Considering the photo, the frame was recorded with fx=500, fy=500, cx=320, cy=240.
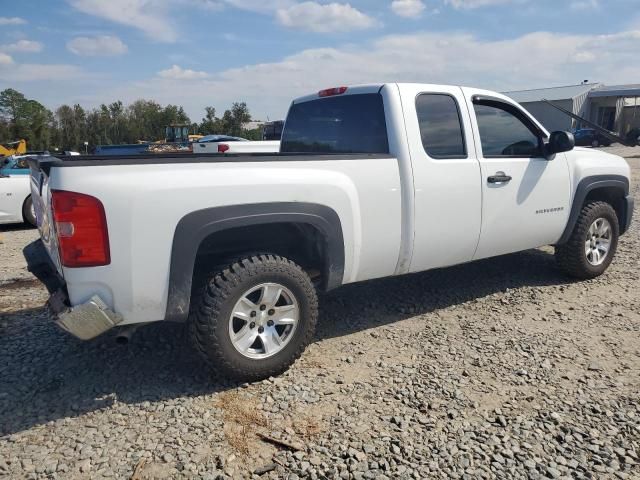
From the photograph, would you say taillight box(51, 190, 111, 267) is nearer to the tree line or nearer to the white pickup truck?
the white pickup truck

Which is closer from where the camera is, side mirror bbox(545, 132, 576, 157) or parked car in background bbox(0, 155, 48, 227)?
side mirror bbox(545, 132, 576, 157)

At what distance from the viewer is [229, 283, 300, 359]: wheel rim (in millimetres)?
3117

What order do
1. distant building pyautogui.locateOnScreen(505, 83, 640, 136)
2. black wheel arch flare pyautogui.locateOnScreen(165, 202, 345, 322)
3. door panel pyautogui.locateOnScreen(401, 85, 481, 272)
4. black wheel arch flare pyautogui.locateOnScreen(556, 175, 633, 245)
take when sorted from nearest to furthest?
black wheel arch flare pyautogui.locateOnScreen(165, 202, 345, 322) → door panel pyautogui.locateOnScreen(401, 85, 481, 272) → black wheel arch flare pyautogui.locateOnScreen(556, 175, 633, 245) → distant building pyautogui.locateOnScreen(505, 83, 640, 136)

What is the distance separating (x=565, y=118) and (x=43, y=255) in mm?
44980

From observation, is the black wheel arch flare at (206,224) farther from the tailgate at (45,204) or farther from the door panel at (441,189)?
the door panel at (441,189)

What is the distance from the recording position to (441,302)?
15.3ft

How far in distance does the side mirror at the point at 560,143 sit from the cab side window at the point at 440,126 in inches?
39.3

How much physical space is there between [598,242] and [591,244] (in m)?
0.13

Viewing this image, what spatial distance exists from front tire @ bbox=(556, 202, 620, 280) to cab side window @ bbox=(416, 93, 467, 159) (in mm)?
1806

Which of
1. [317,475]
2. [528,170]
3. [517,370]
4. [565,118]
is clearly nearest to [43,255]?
[317,475]

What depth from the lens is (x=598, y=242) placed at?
206 inches

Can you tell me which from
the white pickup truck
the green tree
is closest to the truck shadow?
the white pickup truck

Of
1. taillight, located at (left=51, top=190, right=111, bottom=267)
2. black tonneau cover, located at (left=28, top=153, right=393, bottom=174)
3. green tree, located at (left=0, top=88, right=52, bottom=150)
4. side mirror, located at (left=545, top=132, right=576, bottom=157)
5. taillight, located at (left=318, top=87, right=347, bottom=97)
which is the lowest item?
taillight, located at (left=51, top=190, right=111, bottom=267)

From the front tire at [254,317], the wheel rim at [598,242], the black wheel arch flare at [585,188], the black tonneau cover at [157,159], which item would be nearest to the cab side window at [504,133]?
the black wheel arch flare at [585,188]
